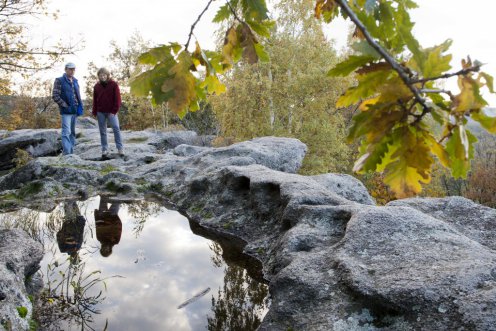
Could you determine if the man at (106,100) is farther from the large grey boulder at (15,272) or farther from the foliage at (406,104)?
the foliage at (406,104)

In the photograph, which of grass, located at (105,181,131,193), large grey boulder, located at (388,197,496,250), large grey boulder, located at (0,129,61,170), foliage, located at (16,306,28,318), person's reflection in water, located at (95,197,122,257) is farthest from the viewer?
large grey boulder, located at (0,129,61,170)

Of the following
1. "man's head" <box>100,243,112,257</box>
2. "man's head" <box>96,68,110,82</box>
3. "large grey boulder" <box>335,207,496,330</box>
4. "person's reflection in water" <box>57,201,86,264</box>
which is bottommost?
"man's head" <box>100,243,112,257</box>

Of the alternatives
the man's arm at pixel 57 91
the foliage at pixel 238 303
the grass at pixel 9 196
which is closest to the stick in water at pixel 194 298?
the foliage at pixel 238 303

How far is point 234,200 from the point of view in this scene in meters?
5.62

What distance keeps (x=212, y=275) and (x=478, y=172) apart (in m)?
15.3

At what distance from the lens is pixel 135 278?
12.1ft

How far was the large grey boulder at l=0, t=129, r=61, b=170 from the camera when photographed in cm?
1362

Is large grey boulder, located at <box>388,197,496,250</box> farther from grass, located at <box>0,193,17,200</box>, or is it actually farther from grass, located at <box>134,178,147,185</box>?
grass, located at <box>0,193,17,200</box>

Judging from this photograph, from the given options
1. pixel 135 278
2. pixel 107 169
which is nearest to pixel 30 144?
pixel 107 169

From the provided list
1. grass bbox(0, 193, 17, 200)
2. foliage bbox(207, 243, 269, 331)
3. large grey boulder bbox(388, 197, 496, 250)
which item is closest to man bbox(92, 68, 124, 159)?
grass bbox(0, 193, 17, 200)

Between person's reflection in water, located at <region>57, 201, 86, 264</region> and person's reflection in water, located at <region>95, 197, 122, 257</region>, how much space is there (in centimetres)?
23

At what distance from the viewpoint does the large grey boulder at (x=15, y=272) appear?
8.09 feet

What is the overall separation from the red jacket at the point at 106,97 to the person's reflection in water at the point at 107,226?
10.5 feet

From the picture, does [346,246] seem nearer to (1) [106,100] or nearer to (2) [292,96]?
(1) [106,100]
